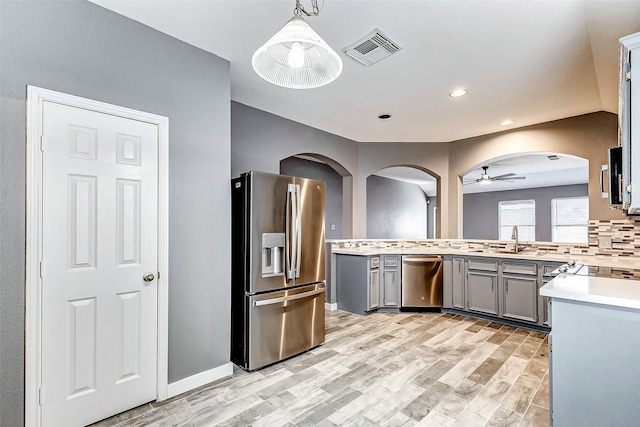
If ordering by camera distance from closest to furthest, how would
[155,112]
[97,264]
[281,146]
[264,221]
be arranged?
[97,264], [155,112], [264,221], [281,146]

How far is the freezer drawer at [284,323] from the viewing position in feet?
9.03

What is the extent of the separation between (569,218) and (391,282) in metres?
7.14

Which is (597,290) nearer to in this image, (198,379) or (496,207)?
(198,379)

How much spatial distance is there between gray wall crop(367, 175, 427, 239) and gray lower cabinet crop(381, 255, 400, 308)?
3.46 m

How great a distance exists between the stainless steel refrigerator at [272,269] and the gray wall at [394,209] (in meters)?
5.13

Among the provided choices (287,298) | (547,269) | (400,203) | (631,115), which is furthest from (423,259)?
(400,203)

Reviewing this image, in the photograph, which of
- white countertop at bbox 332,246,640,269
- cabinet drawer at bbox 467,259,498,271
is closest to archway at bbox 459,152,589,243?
white countertop at bbox 332,246,640,269

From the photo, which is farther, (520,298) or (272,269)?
(520,298)

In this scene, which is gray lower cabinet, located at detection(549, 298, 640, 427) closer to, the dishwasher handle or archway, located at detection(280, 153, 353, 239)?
the dishwasher handle

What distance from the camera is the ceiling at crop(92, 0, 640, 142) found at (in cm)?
203

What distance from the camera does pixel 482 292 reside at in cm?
421

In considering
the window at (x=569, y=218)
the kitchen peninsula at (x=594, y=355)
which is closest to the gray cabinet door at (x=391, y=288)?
the kitchen peninsula at (x=594, y=355)

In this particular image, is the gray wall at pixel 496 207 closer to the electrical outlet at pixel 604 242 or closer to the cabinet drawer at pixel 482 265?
the electrical outlet at pixel 604 242

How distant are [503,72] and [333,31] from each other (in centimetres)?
167
